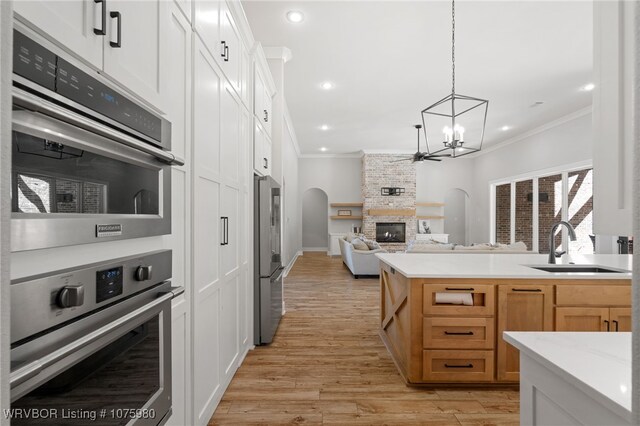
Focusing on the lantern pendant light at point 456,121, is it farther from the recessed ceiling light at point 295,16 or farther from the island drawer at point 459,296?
the island drawer at point 459,296

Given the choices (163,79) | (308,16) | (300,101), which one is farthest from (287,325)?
(300,101)

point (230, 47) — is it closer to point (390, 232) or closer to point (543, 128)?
point (543, 128)

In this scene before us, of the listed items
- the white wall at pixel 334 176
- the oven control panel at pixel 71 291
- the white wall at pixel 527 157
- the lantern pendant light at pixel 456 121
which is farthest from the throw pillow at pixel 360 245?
the oven control panel at pixel 71 291

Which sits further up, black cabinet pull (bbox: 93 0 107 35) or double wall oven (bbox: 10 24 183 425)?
black cabinet pull (bbox: 93 0 107 35)

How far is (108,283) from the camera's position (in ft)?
2.94

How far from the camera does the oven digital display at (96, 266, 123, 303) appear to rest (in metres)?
0.86

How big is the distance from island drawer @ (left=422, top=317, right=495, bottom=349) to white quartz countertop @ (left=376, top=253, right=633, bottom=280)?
1.15 ft

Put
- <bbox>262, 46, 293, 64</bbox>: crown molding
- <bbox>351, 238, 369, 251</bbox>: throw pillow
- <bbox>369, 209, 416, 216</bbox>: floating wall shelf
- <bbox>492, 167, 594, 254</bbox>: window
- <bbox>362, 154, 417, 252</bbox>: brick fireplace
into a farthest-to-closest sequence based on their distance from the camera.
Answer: <bbox>362, 154, 417, 252</bbox>: brick fireplace
<bbox>369, 209, 416, 216</bbox>: floating wall shelf
<bbox>351, 238, 369, 251</bbox>: throw pillow
<bbox>492, 167, 594, 254</bbox>: window
<bbox>262, 46, 293, 64</bbox>: crown molding

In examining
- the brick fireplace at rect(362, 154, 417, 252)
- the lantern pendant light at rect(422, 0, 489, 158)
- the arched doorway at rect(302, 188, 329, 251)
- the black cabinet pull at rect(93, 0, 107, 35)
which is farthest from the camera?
the arched doorway at rect(302, 188, 329, 251)

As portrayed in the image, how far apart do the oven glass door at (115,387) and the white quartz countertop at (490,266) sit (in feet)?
5.54

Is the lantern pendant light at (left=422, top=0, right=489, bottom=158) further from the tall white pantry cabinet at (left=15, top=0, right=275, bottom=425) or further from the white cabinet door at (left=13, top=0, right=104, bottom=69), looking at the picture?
the white cabinet door at (left=13, top=0, right=104, bottom=69)

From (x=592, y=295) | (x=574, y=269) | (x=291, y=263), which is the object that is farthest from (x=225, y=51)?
(x=291, y=263)

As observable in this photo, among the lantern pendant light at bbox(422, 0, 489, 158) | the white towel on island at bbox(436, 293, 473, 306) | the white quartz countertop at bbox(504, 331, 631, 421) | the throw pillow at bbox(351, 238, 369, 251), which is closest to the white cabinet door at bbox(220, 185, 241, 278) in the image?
the white towel on island at bbox(436, 293, 473, 306)

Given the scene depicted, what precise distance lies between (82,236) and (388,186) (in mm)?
9392
